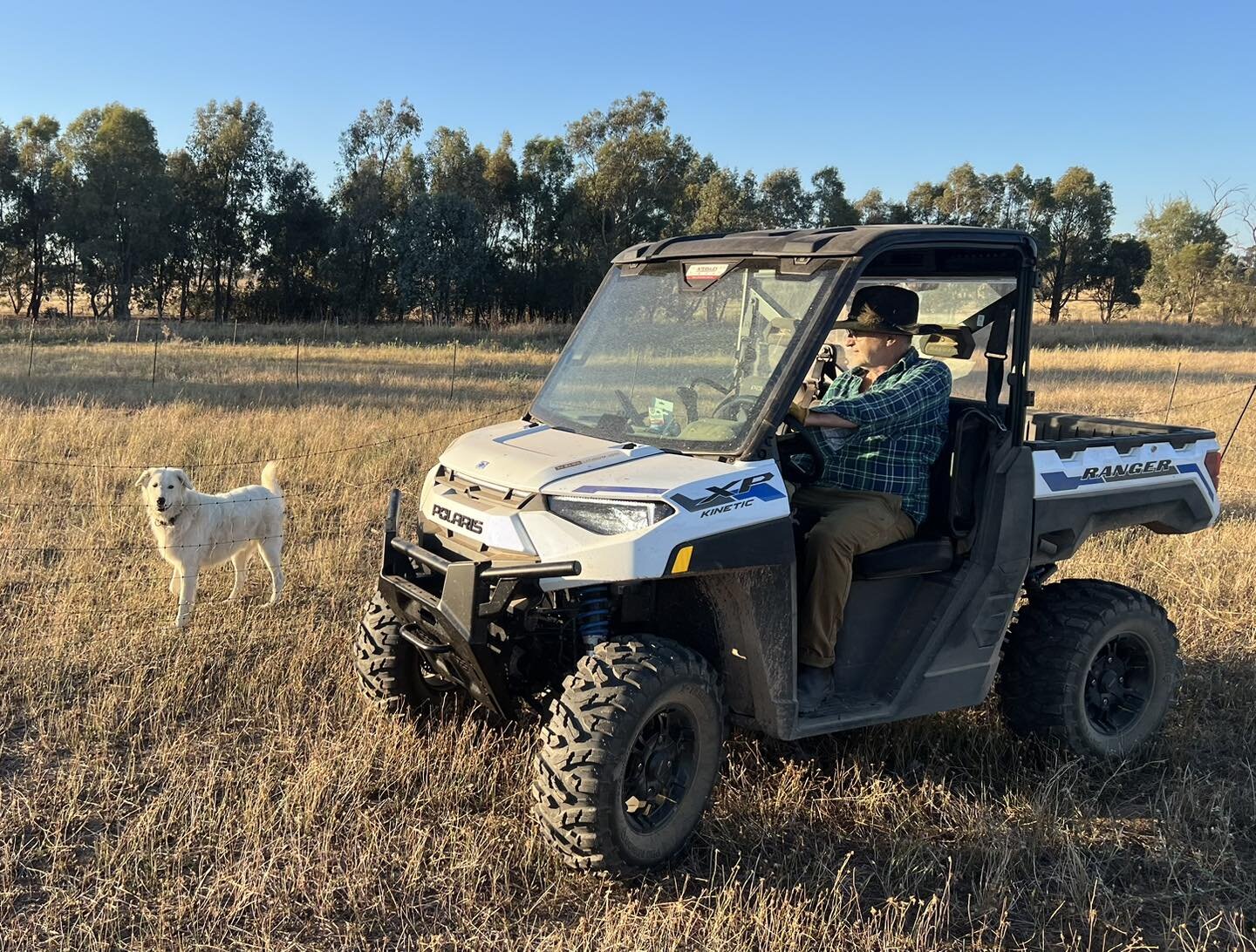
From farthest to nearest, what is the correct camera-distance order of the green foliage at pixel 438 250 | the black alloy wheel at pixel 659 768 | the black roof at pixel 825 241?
the green foliage at pixel 438 250, the black roof at pixel 825 241, the black alloy wheel at pixel 659 768

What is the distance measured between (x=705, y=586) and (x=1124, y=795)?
2.28 meters

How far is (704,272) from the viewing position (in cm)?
388

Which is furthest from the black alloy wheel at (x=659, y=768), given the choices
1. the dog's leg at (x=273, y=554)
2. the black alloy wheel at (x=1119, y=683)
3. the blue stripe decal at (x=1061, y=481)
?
the dog's leg at (x=273, y=554)

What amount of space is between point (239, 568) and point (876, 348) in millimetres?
4489

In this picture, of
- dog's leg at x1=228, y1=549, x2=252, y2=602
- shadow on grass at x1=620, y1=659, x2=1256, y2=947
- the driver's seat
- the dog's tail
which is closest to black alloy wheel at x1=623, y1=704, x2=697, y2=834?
shadow on grass at x1=620, y1=659, x2=1256, y2=947

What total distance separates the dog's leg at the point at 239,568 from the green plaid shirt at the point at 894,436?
4.11 meters

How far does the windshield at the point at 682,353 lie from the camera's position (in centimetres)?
357

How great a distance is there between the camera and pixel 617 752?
3.11 metres

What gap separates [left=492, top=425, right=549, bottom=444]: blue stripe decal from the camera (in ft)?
12.7

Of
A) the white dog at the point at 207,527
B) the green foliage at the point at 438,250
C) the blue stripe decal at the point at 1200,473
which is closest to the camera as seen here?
the blue stripe decal at the point at 1200,473

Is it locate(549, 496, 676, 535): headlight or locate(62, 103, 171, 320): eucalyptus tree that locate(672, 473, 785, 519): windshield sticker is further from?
locate(62, 103, 171, 320): eucalyptus tree

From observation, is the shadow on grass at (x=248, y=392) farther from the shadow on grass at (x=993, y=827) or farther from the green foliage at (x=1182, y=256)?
the green foliage at (x=1182, y=256)

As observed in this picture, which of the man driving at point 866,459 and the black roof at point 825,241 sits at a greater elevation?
the black roof at point 825,241

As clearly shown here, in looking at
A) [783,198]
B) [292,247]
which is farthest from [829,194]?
[292,247]
